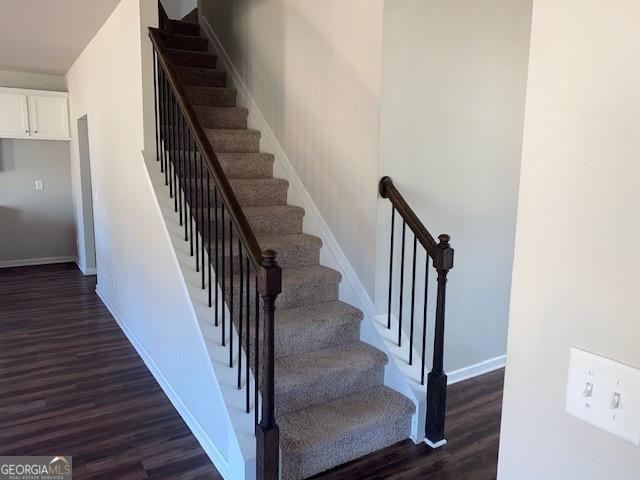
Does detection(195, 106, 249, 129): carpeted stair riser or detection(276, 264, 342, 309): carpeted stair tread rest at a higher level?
detection(195, 106, 249, 129): carpeted stair riser

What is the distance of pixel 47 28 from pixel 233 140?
1.81 meters

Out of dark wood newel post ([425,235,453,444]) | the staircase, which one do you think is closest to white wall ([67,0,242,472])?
the staircase

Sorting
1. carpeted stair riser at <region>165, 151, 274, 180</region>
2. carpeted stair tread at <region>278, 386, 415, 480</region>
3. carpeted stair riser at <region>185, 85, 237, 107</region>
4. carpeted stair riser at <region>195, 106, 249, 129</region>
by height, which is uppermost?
carpeted stair riser at <region>185, 85, 237, 107</region>

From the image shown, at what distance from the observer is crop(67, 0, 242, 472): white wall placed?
264cm

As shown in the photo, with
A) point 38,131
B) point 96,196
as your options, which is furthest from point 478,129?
point 38,131

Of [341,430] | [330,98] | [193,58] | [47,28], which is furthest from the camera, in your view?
[193,58]

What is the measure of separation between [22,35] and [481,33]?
3766 mm

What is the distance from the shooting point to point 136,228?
356 cm

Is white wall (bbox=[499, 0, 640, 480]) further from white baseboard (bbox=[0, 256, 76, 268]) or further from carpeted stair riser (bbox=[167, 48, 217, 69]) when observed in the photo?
white baseboard (bbox=[0, 256, 76, 268])

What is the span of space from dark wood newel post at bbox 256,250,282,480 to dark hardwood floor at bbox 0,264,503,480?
39 cm

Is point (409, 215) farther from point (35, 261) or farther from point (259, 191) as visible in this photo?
point (35, 261)

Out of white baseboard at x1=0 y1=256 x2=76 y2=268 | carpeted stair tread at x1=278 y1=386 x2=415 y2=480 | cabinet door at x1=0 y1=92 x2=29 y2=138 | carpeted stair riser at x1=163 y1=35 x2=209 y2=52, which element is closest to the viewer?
carpeted stair tread at x1=278 y1=386 x2=415 y2=480

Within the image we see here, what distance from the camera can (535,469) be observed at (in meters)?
0.86

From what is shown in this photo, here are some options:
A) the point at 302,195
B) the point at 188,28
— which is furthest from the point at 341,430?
the point at 188,28
